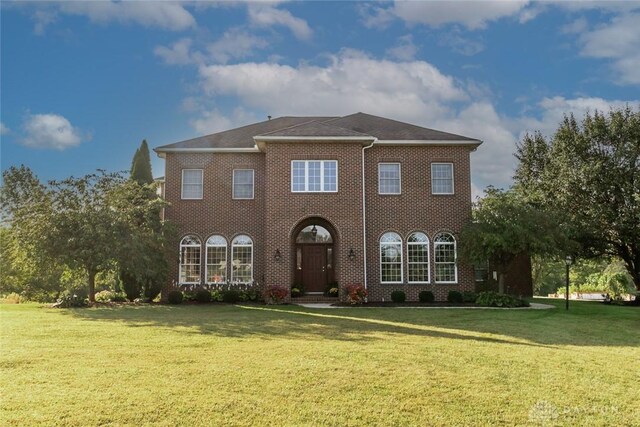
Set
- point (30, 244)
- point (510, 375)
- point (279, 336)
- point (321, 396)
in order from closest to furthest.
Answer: point (321, 396) < point (510, 375) < point (279, 336) < point (30, 244)

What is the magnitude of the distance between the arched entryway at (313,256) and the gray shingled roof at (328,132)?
453 cm

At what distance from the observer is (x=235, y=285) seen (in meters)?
22.1

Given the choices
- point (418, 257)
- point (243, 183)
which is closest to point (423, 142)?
point (418, 257)

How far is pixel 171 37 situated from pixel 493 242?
45.4 feet

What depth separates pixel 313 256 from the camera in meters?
22.8

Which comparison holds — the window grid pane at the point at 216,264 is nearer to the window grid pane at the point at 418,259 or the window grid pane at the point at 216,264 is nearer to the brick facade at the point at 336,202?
the brick facade at the point at 336,202

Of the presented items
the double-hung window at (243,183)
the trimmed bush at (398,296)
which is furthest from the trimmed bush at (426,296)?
the double-hung window at (243,183)

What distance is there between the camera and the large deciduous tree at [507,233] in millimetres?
19375

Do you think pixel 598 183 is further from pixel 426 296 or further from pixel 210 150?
pixel 210 150

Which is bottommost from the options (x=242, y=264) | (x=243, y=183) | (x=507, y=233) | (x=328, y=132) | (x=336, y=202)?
(x=242, y=264)

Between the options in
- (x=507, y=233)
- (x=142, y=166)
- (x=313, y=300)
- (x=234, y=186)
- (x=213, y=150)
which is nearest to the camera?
(x=507, y=233)

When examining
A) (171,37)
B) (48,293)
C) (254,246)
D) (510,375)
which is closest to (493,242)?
(254,246)

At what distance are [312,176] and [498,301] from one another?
922 cm

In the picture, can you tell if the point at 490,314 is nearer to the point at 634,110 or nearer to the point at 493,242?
the point at 493,242
